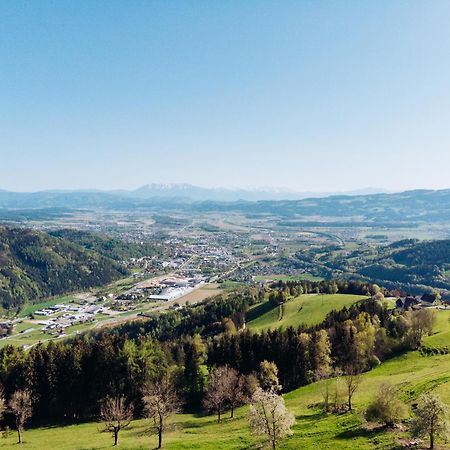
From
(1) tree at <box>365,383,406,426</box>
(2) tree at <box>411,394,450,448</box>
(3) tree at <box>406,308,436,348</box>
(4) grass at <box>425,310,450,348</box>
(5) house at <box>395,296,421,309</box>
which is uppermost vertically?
(2) tree at <box>411,394,450,448</box>

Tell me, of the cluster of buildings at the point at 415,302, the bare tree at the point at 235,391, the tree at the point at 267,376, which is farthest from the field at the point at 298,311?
the bare tree at the point at 235,391

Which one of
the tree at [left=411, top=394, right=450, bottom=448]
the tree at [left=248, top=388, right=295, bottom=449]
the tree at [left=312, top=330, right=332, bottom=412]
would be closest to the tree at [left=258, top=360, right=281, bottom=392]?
the tree at [left=312, top=330, right=332, bottom=412]

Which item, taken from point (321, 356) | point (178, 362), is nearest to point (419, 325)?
point (321, 356)

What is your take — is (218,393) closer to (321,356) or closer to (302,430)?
(302,430)

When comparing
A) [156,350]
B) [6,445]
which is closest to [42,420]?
[6,445]

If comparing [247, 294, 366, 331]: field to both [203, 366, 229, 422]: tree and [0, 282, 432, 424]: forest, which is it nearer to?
[0, 282, 432, 424]: forest

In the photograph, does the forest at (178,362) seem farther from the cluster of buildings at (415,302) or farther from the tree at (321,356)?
the cluster of buildings at (415,302)
